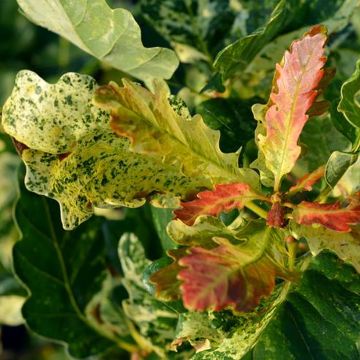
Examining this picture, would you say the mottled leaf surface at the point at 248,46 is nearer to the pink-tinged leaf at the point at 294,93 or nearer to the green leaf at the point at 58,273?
the pink-tinged leaf at the point at 294,93

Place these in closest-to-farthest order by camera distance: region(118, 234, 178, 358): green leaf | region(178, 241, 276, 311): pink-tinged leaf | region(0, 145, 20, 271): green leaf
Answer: region(178, 241, 276, 311): pink-tinged leaf, region(118, 234, 178, 358): green leaf, region(0, 145, 20, 271): green leaf

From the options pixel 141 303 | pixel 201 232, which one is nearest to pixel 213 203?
pixel 201 232

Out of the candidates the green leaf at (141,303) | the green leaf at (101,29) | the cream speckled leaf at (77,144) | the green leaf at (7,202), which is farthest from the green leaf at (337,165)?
the green leaf at (7,202)

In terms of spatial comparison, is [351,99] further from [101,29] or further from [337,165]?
[101,29]

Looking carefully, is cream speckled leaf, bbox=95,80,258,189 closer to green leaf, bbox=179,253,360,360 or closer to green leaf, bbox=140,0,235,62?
green leaf, bbox=179,253,360,360

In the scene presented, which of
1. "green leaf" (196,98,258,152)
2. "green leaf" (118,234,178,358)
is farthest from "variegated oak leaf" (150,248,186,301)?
"green leaf" (118,234,178,358)

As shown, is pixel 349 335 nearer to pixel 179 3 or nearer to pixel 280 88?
pixel 280 88

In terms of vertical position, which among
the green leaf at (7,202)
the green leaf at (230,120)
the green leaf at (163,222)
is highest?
the green leaf at (230,120)
